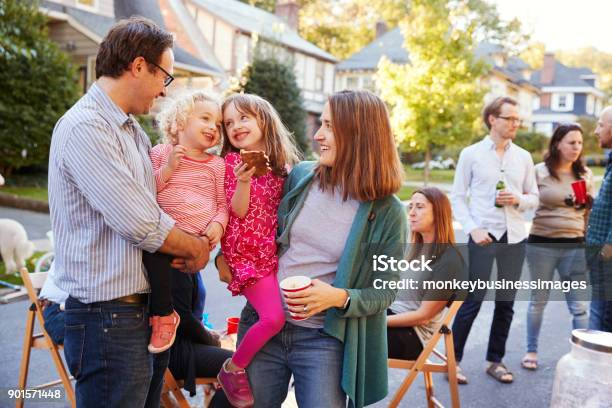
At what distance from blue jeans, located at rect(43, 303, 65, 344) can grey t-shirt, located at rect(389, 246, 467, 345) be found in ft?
6.97

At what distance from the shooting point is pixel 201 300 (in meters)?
3.59

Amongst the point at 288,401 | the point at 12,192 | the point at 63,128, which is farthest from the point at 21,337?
the point at 12,192

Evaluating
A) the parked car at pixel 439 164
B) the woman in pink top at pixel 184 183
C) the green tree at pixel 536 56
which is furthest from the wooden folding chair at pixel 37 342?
the green tree at pixel 536 56

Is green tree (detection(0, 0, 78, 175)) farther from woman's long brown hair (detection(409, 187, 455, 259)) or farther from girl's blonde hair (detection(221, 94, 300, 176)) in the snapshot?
girl's blonde hair (detection(221, 94, 300, 176))

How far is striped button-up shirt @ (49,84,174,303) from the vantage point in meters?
2.01

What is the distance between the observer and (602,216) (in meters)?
4.30

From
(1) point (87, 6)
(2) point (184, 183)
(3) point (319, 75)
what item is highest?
(3) point (319, 75)

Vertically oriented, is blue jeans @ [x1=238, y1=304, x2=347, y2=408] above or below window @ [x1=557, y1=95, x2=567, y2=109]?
below

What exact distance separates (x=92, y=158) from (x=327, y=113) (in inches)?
38.1

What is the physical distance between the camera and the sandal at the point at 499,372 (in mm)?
4875

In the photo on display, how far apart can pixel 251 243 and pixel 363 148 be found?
2.10ft

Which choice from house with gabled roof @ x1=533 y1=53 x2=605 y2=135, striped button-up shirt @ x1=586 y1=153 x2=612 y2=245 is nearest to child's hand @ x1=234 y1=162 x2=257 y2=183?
striped button-up shirt @ x1=586 y1=153 x2=612 y2=245

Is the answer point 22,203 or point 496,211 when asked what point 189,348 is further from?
point 22,203

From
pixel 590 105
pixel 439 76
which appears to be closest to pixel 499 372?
pixel 439 76
